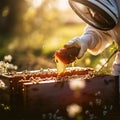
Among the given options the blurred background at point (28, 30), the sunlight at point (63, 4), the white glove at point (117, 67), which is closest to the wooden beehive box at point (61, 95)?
the white glove at point (117, 67)

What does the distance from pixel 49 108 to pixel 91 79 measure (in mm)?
563

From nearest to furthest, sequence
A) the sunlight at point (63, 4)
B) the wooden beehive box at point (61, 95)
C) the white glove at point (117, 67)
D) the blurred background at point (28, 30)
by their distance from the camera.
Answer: the wooden beehive box at point (61, 95), the white glove at point (117, 67), the sunlight at point (63, 4), the blurred background at point (28, 30)

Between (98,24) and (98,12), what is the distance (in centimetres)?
40

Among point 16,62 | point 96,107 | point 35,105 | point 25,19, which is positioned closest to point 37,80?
point 35,105

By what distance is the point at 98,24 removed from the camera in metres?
6.41

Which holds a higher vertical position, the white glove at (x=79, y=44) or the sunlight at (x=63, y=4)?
the sunlight at (x=63, y=4)

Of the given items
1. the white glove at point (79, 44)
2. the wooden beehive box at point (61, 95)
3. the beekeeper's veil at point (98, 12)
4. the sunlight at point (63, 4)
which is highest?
the sunlight at point (63, 4)

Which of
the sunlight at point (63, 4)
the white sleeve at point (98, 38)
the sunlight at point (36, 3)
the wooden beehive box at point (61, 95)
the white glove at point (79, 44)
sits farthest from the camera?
the sunlight at point (36, 3)

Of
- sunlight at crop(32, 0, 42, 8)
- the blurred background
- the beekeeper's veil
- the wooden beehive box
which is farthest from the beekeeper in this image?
the blurred background

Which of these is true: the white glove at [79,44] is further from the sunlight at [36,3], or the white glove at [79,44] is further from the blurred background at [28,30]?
the blurred background at [28,30]

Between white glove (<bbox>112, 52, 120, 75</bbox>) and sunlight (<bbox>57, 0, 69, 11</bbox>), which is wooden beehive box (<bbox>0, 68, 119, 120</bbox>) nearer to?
white glove (<bbox>112, 52, 120, 75</bbox>)

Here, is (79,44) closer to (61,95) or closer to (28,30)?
(61,95)

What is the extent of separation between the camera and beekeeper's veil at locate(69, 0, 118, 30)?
19.4ft

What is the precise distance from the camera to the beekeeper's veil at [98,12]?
5.91 m
